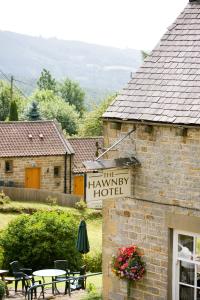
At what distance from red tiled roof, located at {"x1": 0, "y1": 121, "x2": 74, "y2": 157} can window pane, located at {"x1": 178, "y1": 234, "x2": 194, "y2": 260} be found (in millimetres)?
29885

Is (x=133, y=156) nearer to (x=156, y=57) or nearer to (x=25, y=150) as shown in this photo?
(x=156, y=57)

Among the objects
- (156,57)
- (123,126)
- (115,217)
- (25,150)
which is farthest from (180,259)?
(25,150)

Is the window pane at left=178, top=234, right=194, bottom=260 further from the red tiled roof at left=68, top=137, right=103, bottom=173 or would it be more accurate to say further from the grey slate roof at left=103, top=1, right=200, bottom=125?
the red tiled roof at left=68, top=137, right=103, bottom=173

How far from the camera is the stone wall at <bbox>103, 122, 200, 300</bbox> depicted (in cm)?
1520

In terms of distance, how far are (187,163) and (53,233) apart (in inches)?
471

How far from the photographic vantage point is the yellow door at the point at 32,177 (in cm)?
4525

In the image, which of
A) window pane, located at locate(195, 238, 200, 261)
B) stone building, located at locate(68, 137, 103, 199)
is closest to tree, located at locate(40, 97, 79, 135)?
stone building, located at locate(68, 137, 103, 199)

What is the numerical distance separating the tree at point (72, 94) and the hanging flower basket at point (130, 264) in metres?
106

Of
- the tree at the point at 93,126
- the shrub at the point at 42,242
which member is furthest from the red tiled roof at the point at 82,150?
the tree at the point at 93,126

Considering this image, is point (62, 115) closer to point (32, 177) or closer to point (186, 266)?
point (32, 177)

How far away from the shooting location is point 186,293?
51.5 ft

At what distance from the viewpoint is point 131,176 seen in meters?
16.2

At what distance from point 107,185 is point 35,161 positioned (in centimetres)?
3015

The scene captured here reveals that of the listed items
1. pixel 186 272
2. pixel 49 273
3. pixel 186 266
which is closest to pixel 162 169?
pixel 186 266
